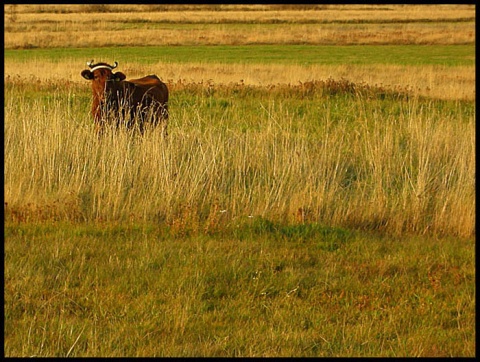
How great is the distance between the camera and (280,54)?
1569 inches

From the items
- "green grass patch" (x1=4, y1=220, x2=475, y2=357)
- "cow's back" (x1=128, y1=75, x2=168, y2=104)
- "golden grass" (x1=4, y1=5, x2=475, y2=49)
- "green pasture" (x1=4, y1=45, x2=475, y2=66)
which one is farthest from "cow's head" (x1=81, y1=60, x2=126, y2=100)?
"golden grass" (x1=4, y1=5, x2=475, y2=49)

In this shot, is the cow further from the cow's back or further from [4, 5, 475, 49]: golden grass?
[4, 5, 475, 49]: golden grass

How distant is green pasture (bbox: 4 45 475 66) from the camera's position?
34594 millimetres

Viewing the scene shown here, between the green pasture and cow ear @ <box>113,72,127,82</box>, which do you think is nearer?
cow ear @ <box>113,72,127,82</box>

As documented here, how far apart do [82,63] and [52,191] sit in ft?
76.1

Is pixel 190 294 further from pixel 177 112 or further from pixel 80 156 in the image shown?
pixel 177 112

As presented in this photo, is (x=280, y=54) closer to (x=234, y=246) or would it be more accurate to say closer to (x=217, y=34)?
(x=217, y=34)

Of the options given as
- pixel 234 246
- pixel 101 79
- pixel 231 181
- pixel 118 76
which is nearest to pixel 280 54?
pixel 118 76

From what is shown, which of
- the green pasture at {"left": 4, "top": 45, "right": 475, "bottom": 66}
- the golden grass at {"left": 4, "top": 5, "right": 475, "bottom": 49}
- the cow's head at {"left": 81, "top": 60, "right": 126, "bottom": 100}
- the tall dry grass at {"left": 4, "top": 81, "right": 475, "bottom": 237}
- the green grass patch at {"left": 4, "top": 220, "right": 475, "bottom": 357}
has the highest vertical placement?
the golden grass at {"left": 4, "top": 5, "right": 475, "bottom": 49}

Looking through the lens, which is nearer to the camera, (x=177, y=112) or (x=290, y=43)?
(x=177, y=112)

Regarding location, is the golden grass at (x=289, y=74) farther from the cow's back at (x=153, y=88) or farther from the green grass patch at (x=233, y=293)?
the green grass patch at (x=233, y=293)

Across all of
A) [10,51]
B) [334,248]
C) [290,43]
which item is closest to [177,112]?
[334,248]

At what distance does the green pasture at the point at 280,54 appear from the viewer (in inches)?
1362

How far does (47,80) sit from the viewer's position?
23469 mm
